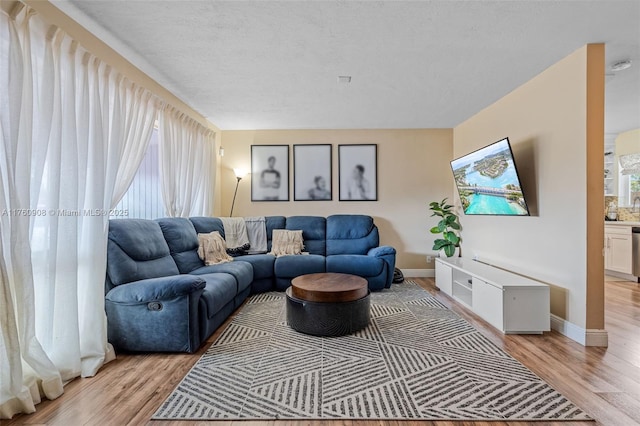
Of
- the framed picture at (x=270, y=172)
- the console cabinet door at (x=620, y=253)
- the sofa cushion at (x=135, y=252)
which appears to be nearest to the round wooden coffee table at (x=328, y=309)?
the sofa cushion at (x=135, y=252)

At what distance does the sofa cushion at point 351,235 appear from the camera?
4.38m

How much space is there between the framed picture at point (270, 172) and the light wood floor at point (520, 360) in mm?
2603

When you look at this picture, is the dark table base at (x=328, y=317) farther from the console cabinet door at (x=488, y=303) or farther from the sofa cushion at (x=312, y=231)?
the sofa cushion at (x=312, y=231)

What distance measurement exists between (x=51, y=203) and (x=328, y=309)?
6.80ft

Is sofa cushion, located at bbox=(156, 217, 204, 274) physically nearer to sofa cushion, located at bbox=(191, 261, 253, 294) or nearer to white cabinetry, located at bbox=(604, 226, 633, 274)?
sofa cushion, located at bbox=(191, 261, 253, 294)

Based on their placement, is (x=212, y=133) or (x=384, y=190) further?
(x=384, y=190)

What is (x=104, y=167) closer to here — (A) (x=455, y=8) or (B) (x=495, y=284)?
(A) (x=455, y=8)

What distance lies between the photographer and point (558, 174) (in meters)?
2.60

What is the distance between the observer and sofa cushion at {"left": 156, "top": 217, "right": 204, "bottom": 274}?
3.05 metres

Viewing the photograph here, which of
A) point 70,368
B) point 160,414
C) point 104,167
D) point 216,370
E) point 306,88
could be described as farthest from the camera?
point 306,88

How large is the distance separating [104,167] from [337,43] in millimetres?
2045

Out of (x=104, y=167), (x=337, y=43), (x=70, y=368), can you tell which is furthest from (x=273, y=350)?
(x=337, y=43)

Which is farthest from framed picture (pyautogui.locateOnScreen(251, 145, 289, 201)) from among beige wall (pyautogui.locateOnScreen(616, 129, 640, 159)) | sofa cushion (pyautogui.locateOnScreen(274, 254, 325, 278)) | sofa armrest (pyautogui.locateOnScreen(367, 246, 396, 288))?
beige wall (pyautogui.locateOnScreen(616, 129, 640, 159))

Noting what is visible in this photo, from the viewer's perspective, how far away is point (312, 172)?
478cm
